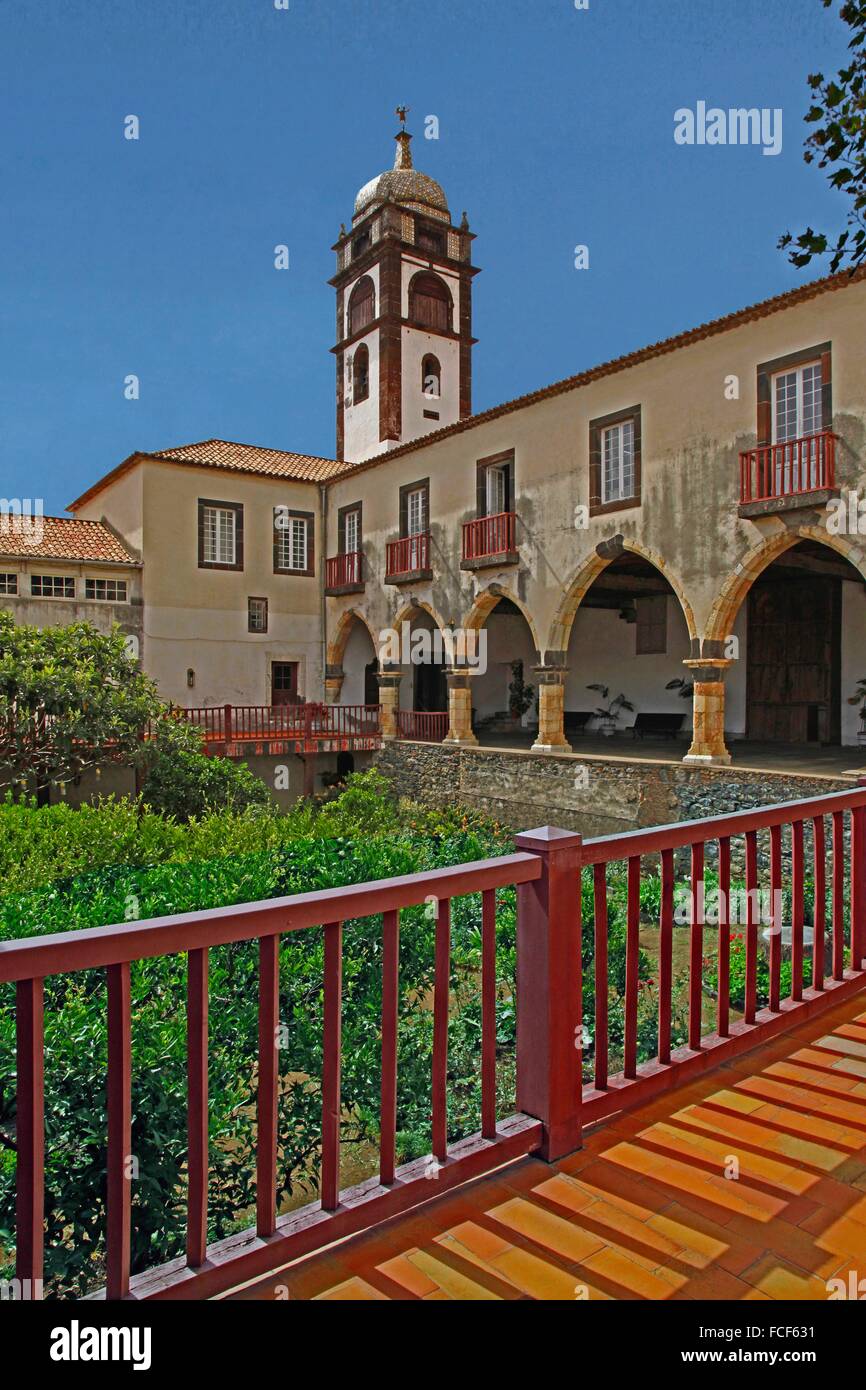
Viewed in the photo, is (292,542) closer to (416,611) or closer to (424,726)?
(416,611)

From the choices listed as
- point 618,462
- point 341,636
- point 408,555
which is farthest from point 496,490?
point 341,636

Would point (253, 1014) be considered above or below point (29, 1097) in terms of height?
below

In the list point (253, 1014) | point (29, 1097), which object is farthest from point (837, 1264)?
point (253, 1014)

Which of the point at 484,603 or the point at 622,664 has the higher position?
the point at 484,603

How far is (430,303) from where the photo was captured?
26484 millimetres

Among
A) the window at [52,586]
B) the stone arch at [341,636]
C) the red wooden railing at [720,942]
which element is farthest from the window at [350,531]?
the red wooden railing at [720,942]

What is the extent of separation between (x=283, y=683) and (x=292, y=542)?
3742 mm

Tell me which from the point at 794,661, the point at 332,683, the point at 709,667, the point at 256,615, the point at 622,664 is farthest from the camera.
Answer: the point at 332,683

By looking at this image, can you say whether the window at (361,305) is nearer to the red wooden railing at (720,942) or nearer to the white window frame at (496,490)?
the white window frame at (496,490)

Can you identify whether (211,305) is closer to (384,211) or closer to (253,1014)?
(384,211)

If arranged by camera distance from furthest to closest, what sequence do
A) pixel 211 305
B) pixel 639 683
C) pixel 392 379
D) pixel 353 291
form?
1. pixel 353 291
2. pixel 392 379
3. pixel 639 683
4. pixel 211 305

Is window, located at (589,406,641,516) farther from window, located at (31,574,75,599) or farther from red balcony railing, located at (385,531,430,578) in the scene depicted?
window, located at (31,574,75,599)
